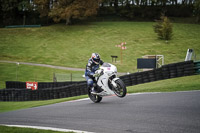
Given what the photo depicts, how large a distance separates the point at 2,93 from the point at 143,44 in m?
37.0

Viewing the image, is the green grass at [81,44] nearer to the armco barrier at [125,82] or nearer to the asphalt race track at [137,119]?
the armco barrier at [125,82]

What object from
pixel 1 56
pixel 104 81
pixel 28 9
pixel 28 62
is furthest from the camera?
pixel 28 9

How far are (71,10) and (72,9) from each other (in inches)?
15.2

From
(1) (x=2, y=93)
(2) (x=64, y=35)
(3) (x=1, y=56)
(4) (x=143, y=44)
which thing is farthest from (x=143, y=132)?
(2) (x=64, y=35)

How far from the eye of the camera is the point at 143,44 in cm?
5375

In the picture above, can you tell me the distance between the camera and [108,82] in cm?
1053

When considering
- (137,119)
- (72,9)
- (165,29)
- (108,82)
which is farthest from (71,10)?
(137,119)

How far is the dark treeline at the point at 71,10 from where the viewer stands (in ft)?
210

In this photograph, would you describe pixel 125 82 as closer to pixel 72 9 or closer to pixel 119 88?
pixel 119 88

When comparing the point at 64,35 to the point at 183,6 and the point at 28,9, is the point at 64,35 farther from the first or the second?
the point at 183,6

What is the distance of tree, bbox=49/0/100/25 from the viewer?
2477 inches

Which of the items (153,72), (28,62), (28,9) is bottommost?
(28,62)


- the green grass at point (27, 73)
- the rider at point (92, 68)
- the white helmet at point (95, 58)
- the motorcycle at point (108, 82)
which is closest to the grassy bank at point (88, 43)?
the green grass at point (27, 73)

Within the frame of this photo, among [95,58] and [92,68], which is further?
[92,68]
